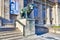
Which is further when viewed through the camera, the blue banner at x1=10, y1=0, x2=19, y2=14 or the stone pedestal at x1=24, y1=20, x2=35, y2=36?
the blue banner at x1=10, y1=0, x2=19, y2=14

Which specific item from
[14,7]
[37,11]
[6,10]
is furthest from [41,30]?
[37,11]

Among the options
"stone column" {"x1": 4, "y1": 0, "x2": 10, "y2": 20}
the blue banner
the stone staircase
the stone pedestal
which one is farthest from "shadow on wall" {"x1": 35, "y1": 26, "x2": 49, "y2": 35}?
the blue banner

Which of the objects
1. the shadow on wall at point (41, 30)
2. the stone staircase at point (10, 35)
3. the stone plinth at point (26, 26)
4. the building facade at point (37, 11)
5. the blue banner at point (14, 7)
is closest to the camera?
the stone staircase at point (10, 35)

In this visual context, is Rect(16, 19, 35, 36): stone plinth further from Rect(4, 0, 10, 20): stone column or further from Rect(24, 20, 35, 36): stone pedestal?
Rect(4, 0, 10, 20): stone column

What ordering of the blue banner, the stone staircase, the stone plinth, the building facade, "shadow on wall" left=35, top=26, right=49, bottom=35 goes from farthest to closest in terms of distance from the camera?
1. the blue banner
2. the building facade
3. "shadow on wall" left=35, top=26, right=49, bottom=35
4. the stone plinth
5. the stone staircase

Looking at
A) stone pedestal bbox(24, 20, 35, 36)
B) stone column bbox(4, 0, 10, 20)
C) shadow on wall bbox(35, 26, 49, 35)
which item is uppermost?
stone column bbox(4, 0, 10, 20)

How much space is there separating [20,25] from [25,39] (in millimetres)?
1475

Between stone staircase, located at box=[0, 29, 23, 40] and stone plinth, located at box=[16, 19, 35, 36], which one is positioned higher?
stone plinth, located at box=[16, 19, 35, 36]

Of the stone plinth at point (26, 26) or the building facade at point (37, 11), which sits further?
the building facade at point (37, 11)

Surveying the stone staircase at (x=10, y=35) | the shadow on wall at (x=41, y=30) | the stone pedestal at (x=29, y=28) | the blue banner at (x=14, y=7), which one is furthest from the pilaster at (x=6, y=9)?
the stone staircase at (x=10, y=35)

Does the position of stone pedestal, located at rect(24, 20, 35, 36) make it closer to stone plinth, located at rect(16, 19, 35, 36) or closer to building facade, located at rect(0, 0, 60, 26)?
stone plinth, located at rect(16, 19, 35, 36)

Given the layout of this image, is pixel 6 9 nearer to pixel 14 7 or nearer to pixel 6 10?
pixel 6 10

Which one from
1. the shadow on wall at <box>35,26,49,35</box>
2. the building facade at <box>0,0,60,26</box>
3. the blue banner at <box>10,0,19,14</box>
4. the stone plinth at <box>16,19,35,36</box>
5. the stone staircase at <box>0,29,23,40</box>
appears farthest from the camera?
the blue banner at <box>10,0,19,14</box>

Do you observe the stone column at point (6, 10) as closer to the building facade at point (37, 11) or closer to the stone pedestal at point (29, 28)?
the building facade at point (37, 11)
